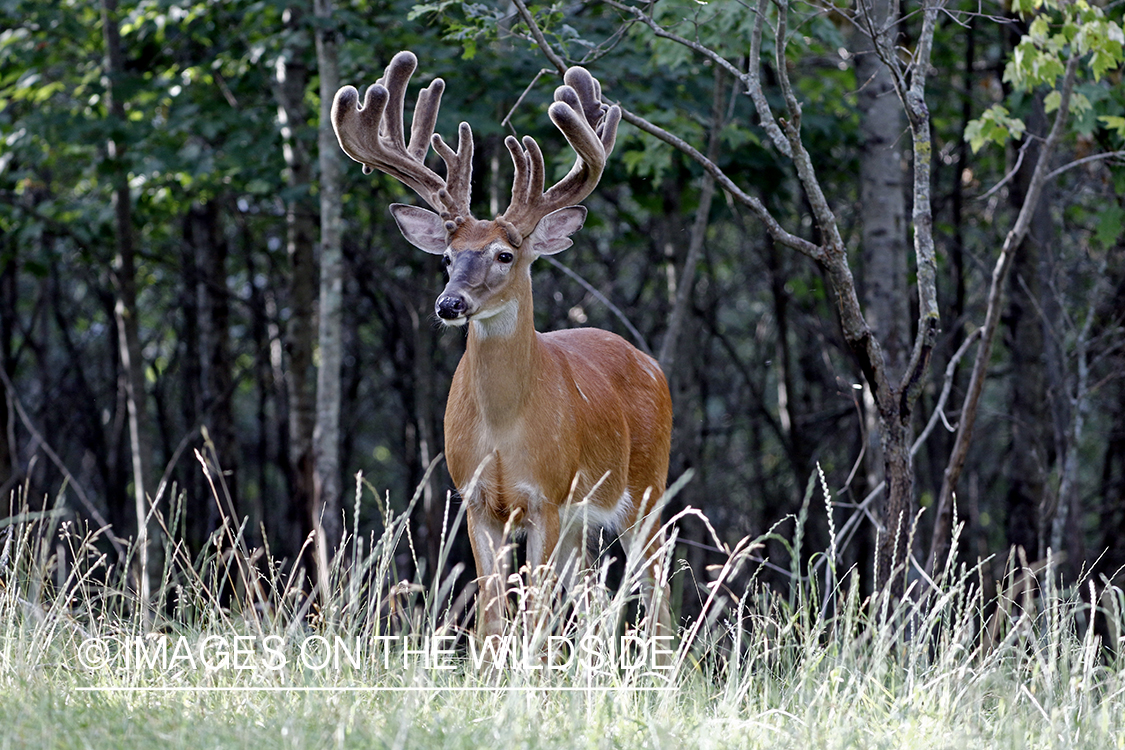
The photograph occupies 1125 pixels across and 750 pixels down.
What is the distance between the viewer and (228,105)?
9.73 meters

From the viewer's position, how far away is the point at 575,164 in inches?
211

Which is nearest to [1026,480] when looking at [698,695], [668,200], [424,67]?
[668,200]

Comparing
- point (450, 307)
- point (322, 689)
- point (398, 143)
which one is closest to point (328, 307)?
point (398, 143)

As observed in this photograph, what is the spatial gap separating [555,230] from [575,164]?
30 centimetres

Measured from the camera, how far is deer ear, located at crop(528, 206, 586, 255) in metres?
5.34

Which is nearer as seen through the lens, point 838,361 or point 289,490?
point 289,490

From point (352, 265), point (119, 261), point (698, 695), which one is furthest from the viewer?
point (352, 265)

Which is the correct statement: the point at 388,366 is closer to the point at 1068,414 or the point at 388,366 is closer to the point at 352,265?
the point at 352,265

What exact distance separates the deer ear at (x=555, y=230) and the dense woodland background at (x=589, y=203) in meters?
0.58

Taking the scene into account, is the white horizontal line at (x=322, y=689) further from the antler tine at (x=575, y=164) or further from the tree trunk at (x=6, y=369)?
the tree trunk at (x=6, y=369)

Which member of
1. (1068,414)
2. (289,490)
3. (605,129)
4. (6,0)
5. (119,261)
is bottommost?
(289,490)

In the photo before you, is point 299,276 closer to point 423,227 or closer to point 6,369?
point 423,227

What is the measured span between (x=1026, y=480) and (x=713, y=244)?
594 centimetres
